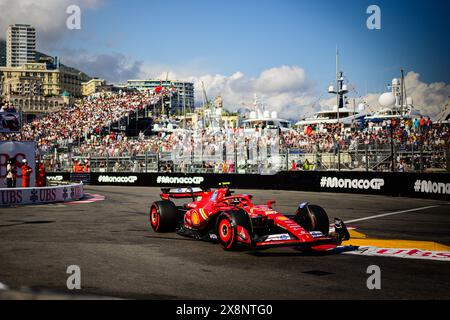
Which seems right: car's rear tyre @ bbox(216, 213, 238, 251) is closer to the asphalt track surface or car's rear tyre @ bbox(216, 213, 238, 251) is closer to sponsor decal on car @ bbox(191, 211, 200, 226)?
the asphalt track surface

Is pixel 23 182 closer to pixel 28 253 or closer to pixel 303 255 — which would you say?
pixel 28 253

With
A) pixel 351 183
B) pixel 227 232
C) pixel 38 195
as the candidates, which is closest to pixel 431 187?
pixel 351 183

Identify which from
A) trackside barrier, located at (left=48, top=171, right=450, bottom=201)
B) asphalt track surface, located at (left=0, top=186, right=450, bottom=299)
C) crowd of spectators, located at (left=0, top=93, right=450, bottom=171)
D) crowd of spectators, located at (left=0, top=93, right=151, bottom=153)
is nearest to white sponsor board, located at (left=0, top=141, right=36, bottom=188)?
crowd of spectators, located at (left=0, top=93, right=450, bottom=171)

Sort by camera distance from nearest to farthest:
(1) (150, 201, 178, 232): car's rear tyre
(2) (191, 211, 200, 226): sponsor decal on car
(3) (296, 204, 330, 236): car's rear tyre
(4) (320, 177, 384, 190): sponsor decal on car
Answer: (3) (296, 204, 330, 236): car's rear tyre → (2) (191, 211, 200, 226): sponsor decal on car → (1) (150, 201, 178, 232): car's rear tyre → (4) (320, 177, 384, 190): sponsor decal on car

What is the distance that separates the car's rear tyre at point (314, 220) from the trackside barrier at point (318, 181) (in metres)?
11.8

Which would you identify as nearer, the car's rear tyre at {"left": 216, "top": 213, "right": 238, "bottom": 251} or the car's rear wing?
the car's rear tyre at {"left": 216, "top": 213, "right": 238, "bottom": 251}

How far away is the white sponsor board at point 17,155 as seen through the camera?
2306cm

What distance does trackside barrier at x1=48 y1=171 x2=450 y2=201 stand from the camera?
20.7 meters

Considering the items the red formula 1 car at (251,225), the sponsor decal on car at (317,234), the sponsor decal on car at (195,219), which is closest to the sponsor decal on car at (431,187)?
the red formula 1 car at (251,225)

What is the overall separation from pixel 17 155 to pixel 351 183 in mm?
14763

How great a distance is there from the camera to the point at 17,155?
76.3 feet

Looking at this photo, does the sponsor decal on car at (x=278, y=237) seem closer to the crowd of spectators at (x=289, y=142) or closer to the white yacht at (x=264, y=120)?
the crowd of spectators at (x=289, y=142)

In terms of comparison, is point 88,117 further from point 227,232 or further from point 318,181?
point 227,232
